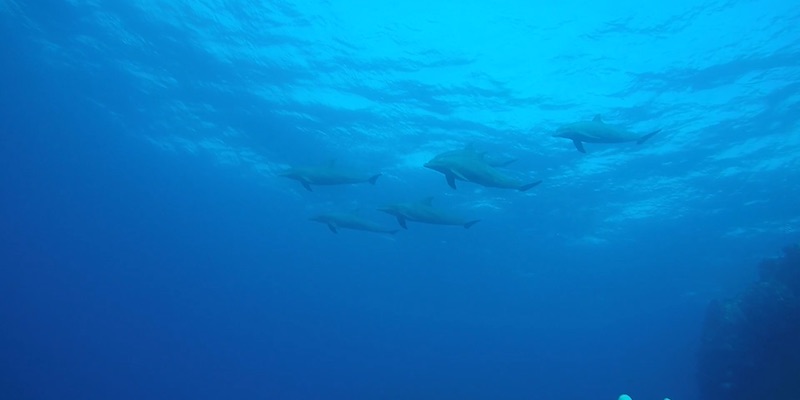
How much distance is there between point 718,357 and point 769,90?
30.6 ft

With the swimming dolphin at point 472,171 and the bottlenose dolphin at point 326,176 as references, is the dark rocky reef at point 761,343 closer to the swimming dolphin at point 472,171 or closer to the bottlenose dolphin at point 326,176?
the swimming dolphin at point 472,171

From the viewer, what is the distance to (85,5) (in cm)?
2033

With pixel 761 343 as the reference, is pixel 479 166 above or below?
above

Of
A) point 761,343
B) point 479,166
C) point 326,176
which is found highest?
point 326,176

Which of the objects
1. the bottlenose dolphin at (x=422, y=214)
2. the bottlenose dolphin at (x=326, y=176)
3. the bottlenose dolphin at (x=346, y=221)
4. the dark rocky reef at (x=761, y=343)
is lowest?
the dark rocky reef at (x=761, y=343)

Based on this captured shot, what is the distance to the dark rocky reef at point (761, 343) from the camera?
16.5 metres

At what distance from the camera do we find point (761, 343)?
667 inches

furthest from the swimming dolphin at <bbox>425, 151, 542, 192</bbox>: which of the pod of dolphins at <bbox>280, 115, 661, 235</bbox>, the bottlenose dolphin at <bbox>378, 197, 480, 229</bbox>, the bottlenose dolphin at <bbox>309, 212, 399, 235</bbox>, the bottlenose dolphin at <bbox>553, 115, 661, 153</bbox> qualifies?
the bottlenose dolphin at <bbox>309, 212, 399, 235</bbox>

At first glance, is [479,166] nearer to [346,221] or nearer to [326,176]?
[326,176]

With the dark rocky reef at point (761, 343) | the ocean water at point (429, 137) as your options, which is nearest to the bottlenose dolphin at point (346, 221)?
the ocean water at point (429, 137)

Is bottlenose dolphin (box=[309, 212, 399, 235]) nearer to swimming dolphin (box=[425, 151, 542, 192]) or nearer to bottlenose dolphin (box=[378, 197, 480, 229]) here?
bottlenose dolphin (box=[378, 197, 480, 229])

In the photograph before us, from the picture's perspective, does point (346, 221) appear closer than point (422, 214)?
No

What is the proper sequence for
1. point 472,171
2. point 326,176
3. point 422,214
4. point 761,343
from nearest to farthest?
point 472,171
point 422,214
point 326,176
point 761,343

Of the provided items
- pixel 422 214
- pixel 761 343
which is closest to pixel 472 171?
pixel 422 214
